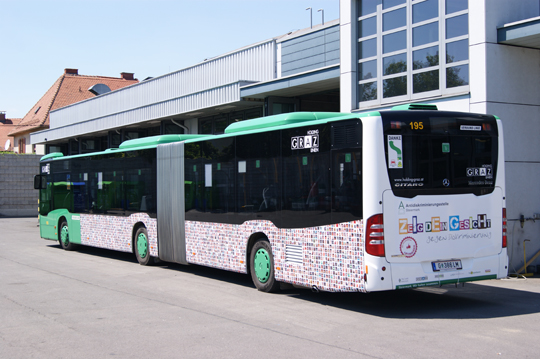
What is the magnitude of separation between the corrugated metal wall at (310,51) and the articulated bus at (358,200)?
635 centimetres

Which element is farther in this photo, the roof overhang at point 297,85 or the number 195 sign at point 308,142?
the roof overhang at point 297,85

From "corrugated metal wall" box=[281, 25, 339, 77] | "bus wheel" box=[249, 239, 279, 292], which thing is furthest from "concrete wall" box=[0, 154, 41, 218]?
"bus wheel" box=[249, 239, 279, 292]

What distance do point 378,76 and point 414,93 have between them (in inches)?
48.0

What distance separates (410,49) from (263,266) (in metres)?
6.82

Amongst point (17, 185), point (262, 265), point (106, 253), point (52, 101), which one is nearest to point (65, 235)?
point (106, 253)

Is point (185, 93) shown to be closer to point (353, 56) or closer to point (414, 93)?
point (353, 56)

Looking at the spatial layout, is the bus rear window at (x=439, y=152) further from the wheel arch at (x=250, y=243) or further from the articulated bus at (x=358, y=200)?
the wheel arch at (x=250, y=243)

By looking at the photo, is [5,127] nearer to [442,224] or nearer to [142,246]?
[142,246]

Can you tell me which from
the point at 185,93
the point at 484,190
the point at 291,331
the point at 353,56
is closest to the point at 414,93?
the point at 353,56

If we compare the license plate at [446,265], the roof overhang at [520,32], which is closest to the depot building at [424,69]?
the roof overhang at [520,32]

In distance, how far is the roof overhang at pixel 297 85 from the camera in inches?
655

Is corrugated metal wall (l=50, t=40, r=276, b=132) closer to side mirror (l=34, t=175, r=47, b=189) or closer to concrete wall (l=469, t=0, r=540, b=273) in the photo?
side mirror (l=34, t=175, r=47, b=189)

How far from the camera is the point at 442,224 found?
8633 millimetres

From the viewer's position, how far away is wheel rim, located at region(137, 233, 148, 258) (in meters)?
14.8
